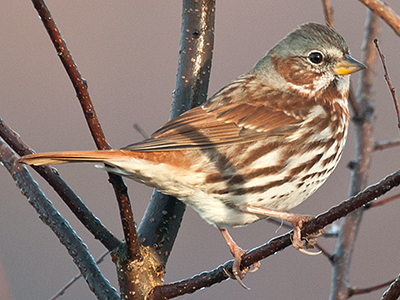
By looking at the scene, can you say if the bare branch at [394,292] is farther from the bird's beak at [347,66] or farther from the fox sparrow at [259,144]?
the bird's beak at [347,66]

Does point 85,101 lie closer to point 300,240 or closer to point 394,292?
point 300,240

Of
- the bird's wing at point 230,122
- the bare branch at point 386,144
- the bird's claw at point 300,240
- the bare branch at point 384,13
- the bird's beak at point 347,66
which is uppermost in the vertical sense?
the bare branch at point 384,13

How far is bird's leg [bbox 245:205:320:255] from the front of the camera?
2.38m

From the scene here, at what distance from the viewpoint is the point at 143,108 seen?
6.75m

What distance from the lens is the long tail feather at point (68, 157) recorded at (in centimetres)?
208

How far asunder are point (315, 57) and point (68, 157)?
174cm

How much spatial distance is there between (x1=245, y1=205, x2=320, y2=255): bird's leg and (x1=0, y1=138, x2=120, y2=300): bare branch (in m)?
0.86

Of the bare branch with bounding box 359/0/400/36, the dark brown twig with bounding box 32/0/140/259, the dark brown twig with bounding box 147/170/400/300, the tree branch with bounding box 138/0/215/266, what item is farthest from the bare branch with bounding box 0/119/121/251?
the bare branch with bounding box 359/0/400/36

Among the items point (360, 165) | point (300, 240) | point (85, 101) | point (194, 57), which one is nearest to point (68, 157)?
point (85, 101)

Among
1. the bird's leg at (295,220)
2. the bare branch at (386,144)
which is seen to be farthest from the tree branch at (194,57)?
the bare branch at (386,144)

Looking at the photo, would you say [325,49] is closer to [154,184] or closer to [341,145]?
[341,145]

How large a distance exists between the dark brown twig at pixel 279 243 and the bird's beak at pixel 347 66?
49.3 inches

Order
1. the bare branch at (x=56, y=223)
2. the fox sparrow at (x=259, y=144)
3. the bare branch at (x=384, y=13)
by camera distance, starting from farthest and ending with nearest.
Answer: the fox sparrow at (x=259, y=144), the bare branch at (x=56, y=223), the bare branch at (x=384, y=13)

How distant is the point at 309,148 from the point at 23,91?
16.5 ft
